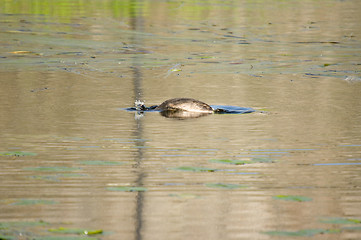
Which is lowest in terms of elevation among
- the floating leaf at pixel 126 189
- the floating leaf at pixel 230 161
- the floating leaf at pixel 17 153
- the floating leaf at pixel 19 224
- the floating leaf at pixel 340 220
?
the floating leaf at pixel 19 224

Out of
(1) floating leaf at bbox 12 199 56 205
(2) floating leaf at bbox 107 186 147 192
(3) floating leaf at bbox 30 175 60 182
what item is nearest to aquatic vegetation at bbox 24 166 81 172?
(3) floating leaf at bbox 30 175 60 182

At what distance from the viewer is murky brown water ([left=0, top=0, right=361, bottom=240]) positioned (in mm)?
6672

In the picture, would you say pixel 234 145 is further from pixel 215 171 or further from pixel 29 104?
pixel 29 104

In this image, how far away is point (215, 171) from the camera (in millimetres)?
8320

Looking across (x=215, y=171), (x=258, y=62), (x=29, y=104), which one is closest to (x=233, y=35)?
(x=258, y=62)

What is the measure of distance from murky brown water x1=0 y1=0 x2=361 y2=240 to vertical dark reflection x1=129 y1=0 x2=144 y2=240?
24 mm

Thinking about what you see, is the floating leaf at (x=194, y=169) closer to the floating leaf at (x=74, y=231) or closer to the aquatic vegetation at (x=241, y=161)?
the aquatic vegetation at (x=241, y=161)

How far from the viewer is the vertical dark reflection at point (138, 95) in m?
6.63

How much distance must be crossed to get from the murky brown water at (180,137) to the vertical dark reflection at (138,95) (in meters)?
0.02

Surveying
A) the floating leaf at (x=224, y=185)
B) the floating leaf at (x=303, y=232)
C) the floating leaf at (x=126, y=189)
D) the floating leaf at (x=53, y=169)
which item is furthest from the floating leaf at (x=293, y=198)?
the floating leaf at (x=53, y=169)

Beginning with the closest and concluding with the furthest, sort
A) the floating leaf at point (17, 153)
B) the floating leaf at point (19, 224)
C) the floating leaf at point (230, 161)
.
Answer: the floating leaf at point (19, 224) → the floating leaf at point (230, 161) → the floating leaf at point (17, 153)

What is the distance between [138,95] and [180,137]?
412cm

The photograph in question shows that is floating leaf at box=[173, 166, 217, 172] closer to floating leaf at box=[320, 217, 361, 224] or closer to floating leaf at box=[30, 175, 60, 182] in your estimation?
floating leaf at box=[30, 175, 60, 182]

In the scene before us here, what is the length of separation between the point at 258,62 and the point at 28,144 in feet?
33.4
